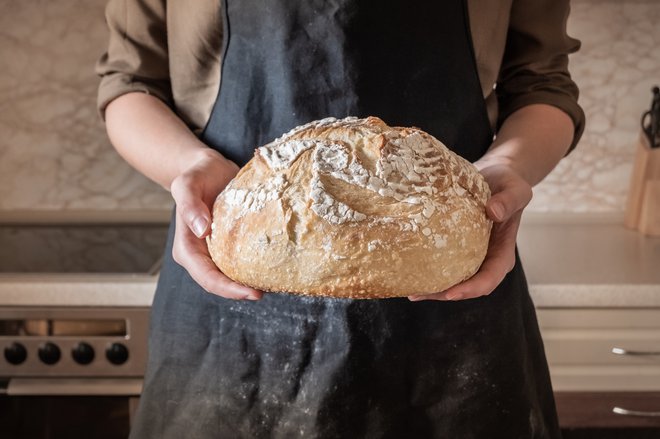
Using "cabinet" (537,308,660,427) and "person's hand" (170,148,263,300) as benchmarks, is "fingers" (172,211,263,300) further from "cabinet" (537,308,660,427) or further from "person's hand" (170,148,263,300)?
"cabinet" (537,308,660,427)

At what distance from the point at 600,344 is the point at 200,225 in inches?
40.3

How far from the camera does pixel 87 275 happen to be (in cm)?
154

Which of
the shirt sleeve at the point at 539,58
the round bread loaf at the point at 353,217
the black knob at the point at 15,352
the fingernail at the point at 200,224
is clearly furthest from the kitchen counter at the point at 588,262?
the black knob at the point at 15,352

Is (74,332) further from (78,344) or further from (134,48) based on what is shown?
(134,48)

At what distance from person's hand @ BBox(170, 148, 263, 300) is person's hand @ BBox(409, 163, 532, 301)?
0.20 m

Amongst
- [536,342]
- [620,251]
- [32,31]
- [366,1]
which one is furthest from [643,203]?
[32,31]

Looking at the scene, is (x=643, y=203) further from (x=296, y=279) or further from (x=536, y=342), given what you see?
(x=296, y=279)

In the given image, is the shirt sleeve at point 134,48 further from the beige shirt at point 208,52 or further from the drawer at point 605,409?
the drawer at point 605,409

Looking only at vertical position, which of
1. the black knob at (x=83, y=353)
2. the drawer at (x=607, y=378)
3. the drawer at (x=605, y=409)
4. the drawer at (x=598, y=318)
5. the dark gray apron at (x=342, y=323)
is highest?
the dark gray apron at (x=342, y=323)

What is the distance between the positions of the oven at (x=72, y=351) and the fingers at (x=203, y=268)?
25.8 inches

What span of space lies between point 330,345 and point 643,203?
1.21m

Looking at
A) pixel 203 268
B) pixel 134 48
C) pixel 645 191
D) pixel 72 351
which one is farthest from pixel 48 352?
pixel 645 191

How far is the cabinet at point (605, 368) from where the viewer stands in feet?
5.05

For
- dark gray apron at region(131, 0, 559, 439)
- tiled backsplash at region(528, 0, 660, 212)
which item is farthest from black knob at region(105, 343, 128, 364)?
tiled backsplash at region(528, 0, 660, 212)
